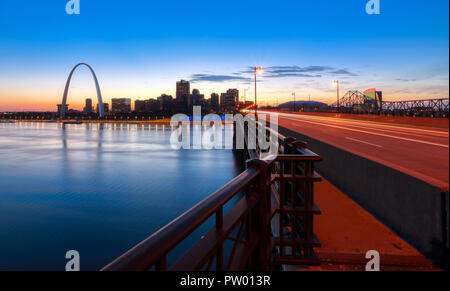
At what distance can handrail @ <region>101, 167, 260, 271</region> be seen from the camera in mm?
1376

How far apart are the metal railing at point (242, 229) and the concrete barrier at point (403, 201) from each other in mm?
1942

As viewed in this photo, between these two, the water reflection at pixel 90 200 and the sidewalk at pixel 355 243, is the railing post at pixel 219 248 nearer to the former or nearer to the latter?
the sidewalk at pixel 355 243

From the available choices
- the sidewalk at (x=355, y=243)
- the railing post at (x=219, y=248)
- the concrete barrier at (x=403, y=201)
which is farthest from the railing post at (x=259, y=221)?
the concrete barrier at (x=403, y=201)

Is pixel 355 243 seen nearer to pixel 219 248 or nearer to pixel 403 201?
pixel 403 201

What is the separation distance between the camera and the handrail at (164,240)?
138 centimetres

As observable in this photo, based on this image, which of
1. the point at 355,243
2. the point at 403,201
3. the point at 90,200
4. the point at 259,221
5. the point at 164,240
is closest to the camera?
the point at 164,240

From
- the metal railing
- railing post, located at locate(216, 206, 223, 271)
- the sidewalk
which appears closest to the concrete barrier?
the sidewalk

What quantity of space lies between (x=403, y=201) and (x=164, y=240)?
5706 mm

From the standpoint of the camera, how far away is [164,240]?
1.58 m

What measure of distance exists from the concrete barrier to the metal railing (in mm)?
1942

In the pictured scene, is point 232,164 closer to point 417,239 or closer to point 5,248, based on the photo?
point 5,248


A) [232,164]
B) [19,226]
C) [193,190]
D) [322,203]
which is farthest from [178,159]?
[322,203]

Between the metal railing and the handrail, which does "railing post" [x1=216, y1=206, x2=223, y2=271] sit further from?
the handrail

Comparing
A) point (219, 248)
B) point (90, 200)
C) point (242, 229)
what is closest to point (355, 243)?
point (242, 229)
